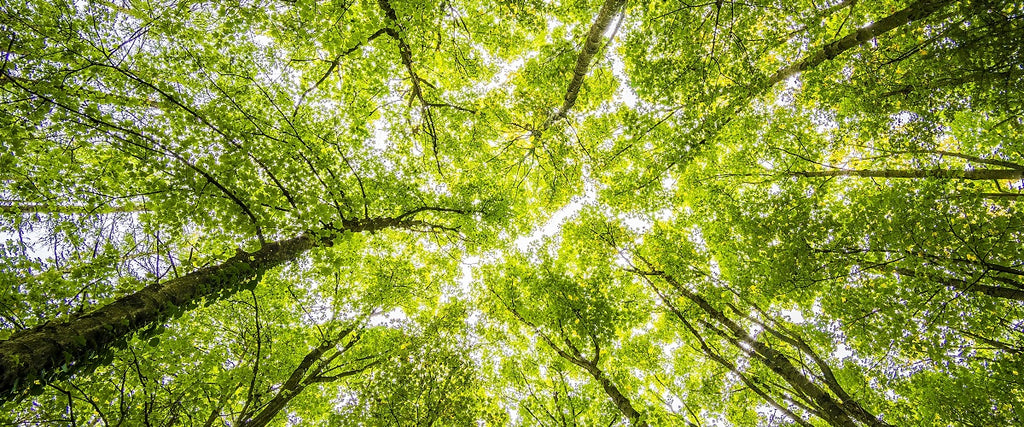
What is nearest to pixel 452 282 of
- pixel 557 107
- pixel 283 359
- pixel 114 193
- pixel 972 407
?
pixel 283 359

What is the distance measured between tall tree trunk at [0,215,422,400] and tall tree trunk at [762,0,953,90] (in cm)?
899

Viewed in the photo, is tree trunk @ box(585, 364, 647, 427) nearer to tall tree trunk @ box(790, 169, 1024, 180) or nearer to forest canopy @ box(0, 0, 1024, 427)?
forest canopy @ box(0, 0, 1024, 427)

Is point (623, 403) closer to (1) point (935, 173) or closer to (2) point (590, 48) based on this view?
(1) point (935, 173)

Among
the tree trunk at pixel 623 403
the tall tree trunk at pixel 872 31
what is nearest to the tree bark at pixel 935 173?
the tall tree trunk at pixel 872 31

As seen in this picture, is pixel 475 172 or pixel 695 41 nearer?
pixel 695 41

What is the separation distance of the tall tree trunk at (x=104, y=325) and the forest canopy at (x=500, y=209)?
0.03m

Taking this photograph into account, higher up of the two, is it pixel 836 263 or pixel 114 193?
pixel 114 193

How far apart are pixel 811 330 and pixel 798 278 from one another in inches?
160

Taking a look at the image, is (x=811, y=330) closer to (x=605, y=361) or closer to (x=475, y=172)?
(x=605, y=361)

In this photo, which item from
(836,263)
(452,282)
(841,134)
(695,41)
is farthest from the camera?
(452,282)

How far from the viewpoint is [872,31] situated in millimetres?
5699

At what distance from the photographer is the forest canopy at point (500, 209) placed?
4.91 meters

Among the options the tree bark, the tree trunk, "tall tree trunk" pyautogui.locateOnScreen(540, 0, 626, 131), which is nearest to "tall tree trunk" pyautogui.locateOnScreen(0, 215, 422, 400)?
"tall tree trunk" pyautogui.locateOnScreen(540, 0, 626, 131)

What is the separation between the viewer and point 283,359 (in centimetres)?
927
